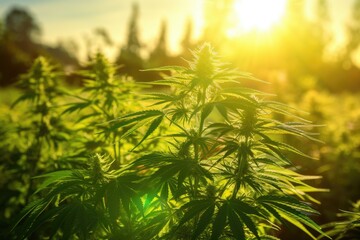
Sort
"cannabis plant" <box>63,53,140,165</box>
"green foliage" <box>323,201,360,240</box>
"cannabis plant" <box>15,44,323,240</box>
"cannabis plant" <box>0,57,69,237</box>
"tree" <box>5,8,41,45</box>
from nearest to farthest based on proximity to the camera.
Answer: "cannabis plant" <box>15,44,323,240</box>
"green foliage" <box>323,201,360,240</box>
"cannabis plant" <box>63,53,140,165</box>
"cannabis plant" <box>0,57,69,237</box>
"tree" <box>5,8,41,45</box>

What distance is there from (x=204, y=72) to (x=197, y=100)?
0.17 metres

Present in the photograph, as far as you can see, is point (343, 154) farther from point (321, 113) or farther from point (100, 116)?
point (100, 116)

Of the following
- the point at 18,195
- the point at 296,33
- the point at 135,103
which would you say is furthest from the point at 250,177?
the point at 296,33

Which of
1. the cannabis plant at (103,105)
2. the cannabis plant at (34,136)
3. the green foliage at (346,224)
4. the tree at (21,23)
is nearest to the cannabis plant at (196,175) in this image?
the green foliage at (346,224)

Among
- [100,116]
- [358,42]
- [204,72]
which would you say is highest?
[358,42]

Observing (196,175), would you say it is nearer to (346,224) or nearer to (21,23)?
(346,224)

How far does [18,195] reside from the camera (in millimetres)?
4230

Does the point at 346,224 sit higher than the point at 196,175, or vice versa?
the point at 196,175

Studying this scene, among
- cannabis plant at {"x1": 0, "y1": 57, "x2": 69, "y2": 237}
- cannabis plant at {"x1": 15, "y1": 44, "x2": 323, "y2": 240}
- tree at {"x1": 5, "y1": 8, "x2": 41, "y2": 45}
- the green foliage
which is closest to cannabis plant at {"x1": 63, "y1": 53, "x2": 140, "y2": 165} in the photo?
cannabis plant at {"x1": 0, "y1": 57, "x2": 69, "y2": 237}

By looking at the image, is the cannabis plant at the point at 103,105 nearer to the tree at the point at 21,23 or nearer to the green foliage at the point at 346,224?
the green foliage at the point at 346,224

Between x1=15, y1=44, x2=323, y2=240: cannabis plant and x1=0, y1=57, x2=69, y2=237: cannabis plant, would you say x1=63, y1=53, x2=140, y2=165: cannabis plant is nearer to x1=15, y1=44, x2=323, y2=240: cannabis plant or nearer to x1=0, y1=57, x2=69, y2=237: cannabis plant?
x1=0, y1=57, x2=69, y2=237: cannabis plant

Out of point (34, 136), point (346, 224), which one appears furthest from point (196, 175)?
point (34, 136)

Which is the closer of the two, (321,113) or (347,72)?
(321,113)

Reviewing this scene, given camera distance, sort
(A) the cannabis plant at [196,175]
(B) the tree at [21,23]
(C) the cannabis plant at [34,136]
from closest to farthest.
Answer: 1. (A) the cannabis plant at [196,175]
2. (C) the cannabis plant at [34,136]
3. (B) the tree at [21,23]
